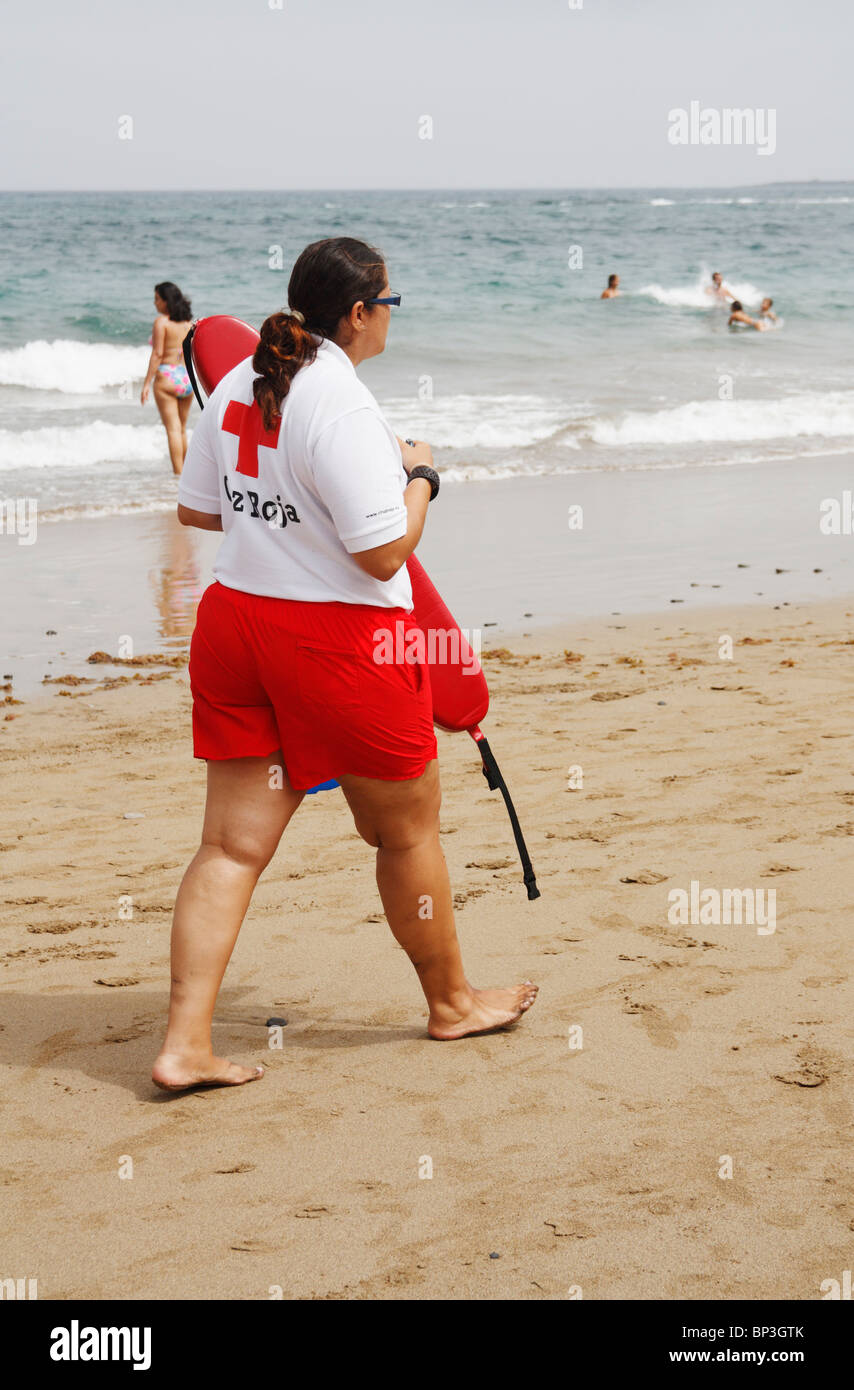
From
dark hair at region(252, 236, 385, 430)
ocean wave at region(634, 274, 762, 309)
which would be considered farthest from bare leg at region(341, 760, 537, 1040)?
ocean wave at region(634, 274, 762, 309)

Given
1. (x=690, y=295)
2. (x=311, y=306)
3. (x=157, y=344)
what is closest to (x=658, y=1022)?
(x=311, y=306)

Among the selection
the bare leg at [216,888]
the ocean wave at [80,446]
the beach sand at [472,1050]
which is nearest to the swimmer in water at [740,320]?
the ocean wave at [80,446]

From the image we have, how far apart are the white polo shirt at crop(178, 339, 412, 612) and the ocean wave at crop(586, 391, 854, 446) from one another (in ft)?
39.1

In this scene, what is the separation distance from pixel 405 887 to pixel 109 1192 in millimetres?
858

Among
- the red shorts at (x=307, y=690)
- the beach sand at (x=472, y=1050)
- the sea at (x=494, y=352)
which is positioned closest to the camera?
the beach sand at (x=472, y=1050)

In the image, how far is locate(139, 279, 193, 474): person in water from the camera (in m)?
11.4

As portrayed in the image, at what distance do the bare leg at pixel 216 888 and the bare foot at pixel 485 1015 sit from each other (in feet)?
1.92

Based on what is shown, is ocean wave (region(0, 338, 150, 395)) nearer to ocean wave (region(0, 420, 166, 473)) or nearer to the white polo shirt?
ocean wave (region(0, 420, 166, 473))

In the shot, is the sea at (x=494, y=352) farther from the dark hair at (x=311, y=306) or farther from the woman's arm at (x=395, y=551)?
→ the woman's arm at (x=395, y=551)

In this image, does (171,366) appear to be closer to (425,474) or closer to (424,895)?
(425,474)

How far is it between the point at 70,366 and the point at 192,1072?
16679 mm

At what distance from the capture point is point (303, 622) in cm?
263

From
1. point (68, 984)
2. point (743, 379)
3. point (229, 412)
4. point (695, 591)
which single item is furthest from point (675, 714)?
point (743, 379)

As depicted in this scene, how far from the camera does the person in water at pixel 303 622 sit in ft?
8.30
